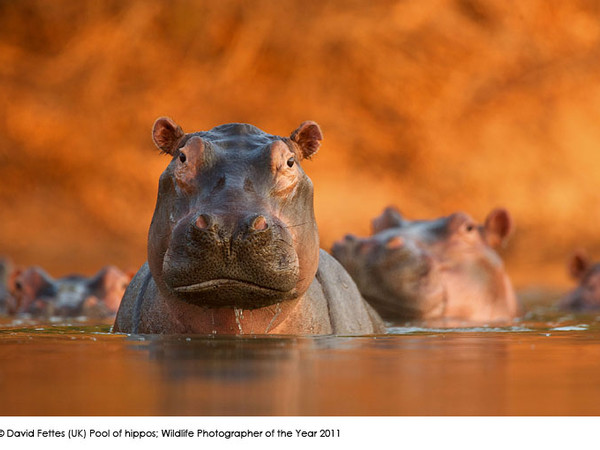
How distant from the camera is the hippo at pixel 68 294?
30.7 ft

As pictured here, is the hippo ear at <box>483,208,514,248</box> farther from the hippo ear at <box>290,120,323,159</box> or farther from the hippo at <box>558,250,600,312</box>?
the hippo ear at <box>290,120,323,159</box>

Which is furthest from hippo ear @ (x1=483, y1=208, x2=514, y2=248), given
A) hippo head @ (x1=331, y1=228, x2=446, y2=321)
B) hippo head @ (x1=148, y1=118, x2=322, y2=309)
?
hippo head @ (x1=148, y1=118, x2=322, y2=309)

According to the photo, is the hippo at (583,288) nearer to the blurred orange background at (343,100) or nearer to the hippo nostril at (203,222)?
the hippo nostril at (203,222)

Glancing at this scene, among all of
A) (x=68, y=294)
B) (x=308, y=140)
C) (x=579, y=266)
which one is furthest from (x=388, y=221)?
(x=308, y=140)

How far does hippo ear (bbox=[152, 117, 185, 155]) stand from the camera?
560cm

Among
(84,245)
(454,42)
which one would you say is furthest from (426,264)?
(454,42)

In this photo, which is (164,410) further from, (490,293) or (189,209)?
(490,293)

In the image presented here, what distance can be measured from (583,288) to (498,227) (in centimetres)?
224

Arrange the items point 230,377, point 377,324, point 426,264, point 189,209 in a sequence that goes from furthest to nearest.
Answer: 1. point 426,264
2. point 377,324
3. point 189,209
4. point 230,377

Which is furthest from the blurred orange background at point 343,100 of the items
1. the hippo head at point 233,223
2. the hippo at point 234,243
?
the hippo head at point 233,223

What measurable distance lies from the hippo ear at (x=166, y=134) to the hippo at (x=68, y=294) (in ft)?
12.4

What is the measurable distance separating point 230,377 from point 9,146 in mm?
19869

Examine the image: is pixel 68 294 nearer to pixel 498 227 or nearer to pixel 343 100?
pixel 498 227

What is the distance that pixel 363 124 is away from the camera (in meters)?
24.6
